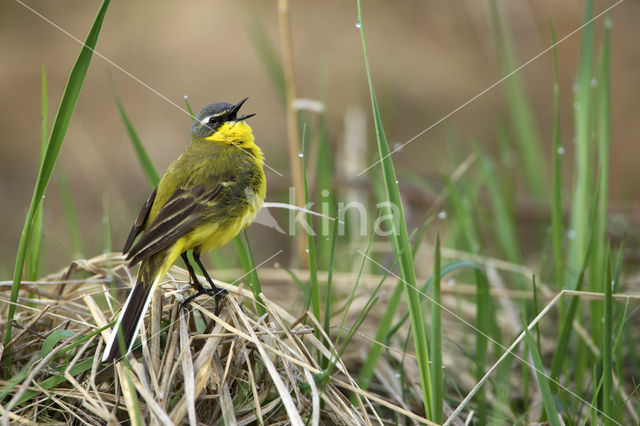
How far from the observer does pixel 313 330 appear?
6.88ft

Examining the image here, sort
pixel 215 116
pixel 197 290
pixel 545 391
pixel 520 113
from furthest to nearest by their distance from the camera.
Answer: pixel 520 113 → pixel 215 116 → pixel 197 290 → pixel 545 391

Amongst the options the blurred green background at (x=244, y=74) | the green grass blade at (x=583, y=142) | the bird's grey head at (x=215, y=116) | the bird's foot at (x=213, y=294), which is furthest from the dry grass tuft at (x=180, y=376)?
the blurred green background at (x=244, y=74)

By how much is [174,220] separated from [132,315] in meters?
0.38

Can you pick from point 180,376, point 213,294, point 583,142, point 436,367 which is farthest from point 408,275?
point 583,142

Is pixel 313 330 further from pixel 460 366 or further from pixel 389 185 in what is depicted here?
pixel 460 366

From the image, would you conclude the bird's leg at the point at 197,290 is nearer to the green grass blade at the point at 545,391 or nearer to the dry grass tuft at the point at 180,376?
the dry grass tuft at the point at 180,376

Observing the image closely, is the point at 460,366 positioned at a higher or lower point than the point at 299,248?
lower

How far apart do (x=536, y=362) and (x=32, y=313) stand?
1792 millimetres

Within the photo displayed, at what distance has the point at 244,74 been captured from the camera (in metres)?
7.58

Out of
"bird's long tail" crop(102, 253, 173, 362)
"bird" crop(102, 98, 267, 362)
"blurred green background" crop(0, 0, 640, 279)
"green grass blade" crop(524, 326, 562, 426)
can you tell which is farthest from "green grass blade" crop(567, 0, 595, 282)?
"blurred green background" crop(0, 0, 640, 279)

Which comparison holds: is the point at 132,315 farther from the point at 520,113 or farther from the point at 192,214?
the point at 520,113

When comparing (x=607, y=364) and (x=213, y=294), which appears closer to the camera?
(x=607, y=364)

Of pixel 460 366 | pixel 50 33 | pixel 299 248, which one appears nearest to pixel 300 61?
pixel 50 33

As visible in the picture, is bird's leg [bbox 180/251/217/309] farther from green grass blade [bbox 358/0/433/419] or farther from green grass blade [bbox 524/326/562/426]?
green grass blade [bbox 524/326/562/426]
